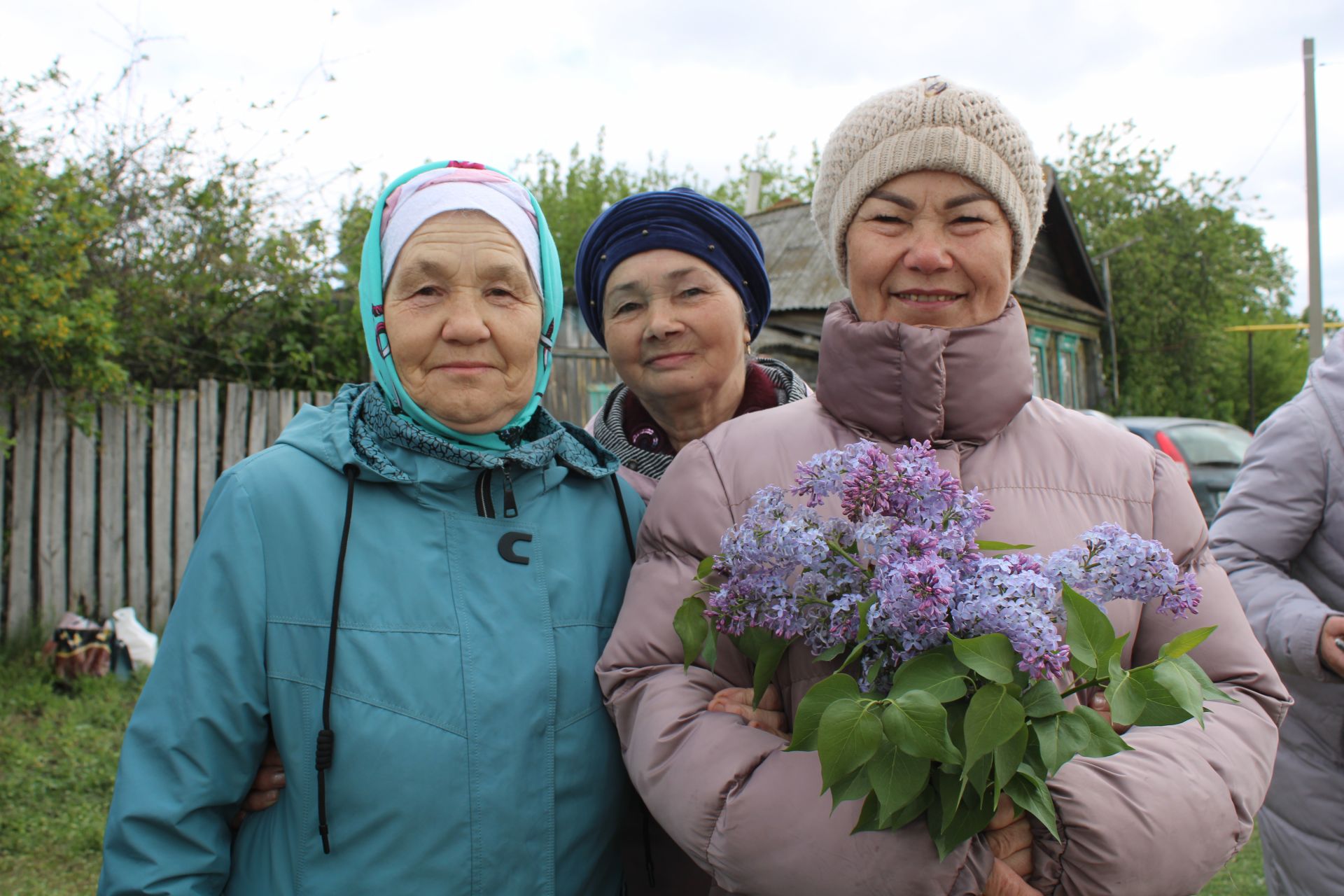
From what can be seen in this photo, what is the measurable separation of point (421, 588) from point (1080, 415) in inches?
52.0

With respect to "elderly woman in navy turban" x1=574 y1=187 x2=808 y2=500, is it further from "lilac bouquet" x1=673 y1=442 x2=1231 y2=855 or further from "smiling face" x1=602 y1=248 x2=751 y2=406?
"lilac bouquet" x1=673 y1=442 x2=1231 y2=855

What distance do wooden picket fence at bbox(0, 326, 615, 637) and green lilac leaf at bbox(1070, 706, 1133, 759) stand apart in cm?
552

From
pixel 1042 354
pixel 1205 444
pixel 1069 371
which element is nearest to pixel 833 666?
pixel 1205 444

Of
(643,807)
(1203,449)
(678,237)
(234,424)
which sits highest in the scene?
(678,237)

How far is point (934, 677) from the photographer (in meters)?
1.12

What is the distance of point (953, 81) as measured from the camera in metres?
1.92

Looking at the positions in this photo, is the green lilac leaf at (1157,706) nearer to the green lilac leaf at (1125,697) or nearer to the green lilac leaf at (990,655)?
the green lilac leaf at (1125,697)

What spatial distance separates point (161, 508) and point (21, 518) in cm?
79

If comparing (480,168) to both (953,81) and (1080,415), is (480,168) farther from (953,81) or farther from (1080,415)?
(1080,415)

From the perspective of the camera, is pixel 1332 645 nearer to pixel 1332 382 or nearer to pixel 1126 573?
pixel 1332 382

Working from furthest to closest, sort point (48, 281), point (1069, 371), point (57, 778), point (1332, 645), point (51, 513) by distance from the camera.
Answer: point (1069, 371) < point (51, 513) < point (48, 281) < point (57, 778) < point (1332, 645)

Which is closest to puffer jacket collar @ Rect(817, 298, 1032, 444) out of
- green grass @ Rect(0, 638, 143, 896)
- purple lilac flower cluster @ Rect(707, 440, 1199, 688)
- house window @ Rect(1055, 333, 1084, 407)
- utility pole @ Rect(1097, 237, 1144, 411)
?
purple lilac flower cluster @ Rect(707, 440, 1199, 688)

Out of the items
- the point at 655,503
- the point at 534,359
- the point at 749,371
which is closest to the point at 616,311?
the point at 749,371

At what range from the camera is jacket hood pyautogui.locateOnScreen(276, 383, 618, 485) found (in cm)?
178
